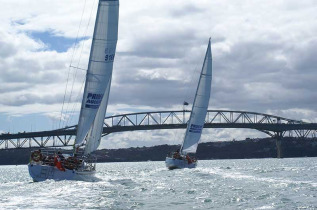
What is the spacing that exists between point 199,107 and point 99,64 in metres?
26.4

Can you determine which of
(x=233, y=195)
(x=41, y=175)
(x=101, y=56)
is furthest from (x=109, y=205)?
(x=101, y=56)

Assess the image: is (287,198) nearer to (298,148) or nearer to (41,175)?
(41,175)

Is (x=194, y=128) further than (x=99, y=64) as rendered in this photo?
Yes

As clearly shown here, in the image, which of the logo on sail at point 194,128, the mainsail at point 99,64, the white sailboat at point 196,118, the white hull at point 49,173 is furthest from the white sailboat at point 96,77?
the logo on sail at point 194,128

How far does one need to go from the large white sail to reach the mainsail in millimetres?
25171

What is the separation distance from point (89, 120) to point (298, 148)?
14260cm

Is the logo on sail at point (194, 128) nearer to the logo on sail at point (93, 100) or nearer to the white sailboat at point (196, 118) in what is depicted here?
the white sailboat at point (196, 118)

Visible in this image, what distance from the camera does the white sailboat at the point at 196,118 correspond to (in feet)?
194

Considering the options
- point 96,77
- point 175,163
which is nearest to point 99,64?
point 96,77

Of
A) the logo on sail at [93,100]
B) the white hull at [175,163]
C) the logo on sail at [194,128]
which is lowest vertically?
the white hull at [175,163]

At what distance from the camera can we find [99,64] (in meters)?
35.1

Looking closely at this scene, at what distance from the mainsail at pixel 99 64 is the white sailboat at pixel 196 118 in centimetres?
2442

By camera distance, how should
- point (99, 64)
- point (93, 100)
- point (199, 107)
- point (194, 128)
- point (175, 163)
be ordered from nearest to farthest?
point (93, 100)
point (99, 64)
point (175, 163)
point (199, 107)
point (194, 128)

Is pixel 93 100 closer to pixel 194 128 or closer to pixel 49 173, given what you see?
pixel 49 173
